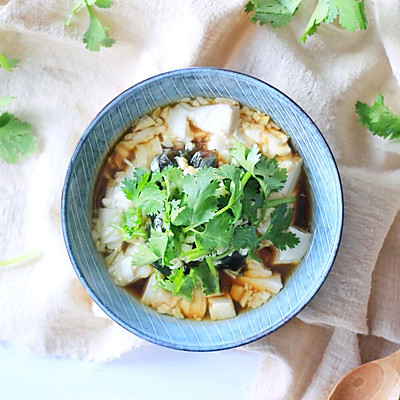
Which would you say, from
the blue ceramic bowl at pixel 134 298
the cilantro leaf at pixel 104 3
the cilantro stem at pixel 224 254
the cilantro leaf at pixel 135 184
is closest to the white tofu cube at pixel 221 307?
the blue ceramic bowl at pixel 134 298

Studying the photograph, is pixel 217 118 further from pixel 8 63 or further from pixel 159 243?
pixel 8 63

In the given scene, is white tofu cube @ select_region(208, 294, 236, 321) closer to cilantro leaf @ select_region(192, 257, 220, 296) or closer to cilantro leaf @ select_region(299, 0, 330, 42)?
cilantro leaf @ select_region(192, 257, 220, 296)

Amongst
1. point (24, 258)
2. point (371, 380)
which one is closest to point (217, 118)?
point (24, 258)

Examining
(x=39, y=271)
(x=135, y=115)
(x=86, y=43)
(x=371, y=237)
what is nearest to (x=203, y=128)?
(x=135, y=115)

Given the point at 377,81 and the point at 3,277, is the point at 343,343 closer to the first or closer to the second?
the point at 377,81

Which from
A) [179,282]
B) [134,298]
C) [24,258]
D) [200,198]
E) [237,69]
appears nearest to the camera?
[200,198]

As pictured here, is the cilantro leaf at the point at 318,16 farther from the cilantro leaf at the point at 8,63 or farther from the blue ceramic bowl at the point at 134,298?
the cilantro leaf at the point at 8,63
